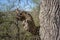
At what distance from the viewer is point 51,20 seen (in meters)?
3.44

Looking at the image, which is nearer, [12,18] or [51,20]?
[51,20]

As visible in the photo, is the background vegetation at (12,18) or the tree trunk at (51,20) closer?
the tree trunk at (51,20)

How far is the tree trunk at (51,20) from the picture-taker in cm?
339

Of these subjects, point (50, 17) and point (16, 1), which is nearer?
point (50, 17)

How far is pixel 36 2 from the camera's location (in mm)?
6012

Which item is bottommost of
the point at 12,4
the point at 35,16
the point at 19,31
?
the point at 19,31

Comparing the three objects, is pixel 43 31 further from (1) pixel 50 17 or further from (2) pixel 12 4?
(2) pixel 12 4

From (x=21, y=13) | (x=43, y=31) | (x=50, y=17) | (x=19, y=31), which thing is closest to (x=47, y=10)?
(x=50, y=17)

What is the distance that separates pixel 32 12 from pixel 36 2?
370 millimetres

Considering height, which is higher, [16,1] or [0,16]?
[16,1]

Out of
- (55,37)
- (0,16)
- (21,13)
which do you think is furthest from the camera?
(0,16)

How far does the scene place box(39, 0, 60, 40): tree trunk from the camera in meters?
3.39

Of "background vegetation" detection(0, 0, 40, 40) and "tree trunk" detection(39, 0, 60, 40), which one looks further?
"background vegetation" detection(0, 0, 40, 40)

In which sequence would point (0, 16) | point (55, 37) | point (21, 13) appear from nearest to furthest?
point (55, 37)
point (21, 13)
point (0, 16)
